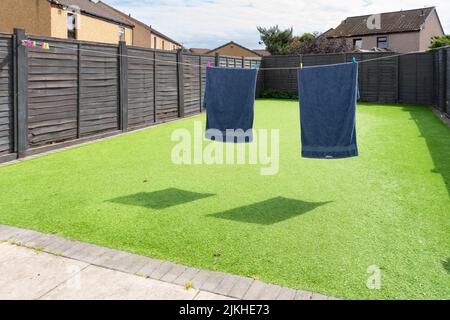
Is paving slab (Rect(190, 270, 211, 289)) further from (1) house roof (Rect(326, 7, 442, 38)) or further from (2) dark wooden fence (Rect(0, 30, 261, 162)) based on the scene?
(1) house roof (Rect(326, 7, 442, 38))

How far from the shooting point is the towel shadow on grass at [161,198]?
17.1 ft

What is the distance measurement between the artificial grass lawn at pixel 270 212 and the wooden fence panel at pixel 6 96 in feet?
2.00

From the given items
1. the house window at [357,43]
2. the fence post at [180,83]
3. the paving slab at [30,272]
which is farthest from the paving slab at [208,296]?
the house window at [357,43]

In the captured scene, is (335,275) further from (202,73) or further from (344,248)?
(202,73)

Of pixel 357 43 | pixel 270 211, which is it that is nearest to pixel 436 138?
pixel 270 211

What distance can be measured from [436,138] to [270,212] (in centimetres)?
645

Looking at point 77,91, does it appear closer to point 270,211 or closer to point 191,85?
point 191,85

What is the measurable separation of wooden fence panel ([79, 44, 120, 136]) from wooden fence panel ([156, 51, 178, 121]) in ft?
6.74

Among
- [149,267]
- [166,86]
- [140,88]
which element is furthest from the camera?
[166,86]

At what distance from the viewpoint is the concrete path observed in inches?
119

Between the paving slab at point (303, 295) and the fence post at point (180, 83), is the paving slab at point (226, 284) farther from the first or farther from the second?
the fence post at point (180, 83)

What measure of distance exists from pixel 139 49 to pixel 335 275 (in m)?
9.68

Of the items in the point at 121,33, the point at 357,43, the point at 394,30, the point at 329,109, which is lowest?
the point at 329,109

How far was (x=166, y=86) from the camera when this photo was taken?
13.1 metres
